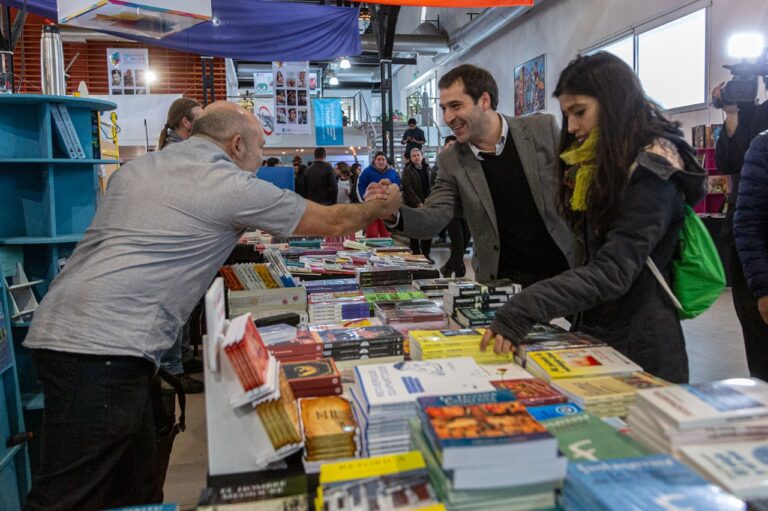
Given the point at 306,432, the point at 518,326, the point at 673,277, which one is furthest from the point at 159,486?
the point at 673,277

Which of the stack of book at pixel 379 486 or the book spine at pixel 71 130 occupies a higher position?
the book spine at pixel 71 130

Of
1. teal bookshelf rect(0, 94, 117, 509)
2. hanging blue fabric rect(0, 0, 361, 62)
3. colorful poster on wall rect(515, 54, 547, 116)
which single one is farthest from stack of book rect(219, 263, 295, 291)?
colorful poster on wall rect(515, 54, 547, 116)

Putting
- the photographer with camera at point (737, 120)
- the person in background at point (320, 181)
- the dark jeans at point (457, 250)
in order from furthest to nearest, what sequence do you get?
the person in background at point (320, 181), the dark jeans at point (457, 250), the photographer with camera at point (737, 120)

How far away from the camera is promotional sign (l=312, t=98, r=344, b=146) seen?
1452 cm

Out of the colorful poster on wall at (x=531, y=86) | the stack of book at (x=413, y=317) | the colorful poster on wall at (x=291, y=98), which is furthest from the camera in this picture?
the colorful poster on wall at (x=531, y=86)

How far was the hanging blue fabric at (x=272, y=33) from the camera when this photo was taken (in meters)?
6.42

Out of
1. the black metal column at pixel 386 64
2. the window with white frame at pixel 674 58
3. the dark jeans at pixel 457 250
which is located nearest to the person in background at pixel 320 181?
the black metal column at pixel 386 64

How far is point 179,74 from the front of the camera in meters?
15.6

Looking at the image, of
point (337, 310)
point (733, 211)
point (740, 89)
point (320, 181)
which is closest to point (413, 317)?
point (337, 310)

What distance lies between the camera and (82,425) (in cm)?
192

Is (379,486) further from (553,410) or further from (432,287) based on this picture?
(432,287)

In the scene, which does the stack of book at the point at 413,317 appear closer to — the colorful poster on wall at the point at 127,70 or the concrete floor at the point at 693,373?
the concrete floor at the point at 693,373

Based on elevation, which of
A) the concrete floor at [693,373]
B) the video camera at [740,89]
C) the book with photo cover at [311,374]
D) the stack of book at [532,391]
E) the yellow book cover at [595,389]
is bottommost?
the concrete floor at [693,373]

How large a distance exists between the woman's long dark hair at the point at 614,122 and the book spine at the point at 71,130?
2.92m
